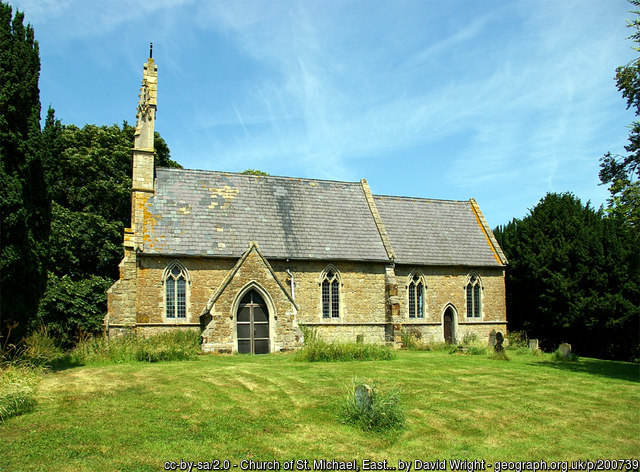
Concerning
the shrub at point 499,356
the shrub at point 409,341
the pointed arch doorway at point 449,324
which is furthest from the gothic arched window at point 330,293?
the shrub at point 499,356

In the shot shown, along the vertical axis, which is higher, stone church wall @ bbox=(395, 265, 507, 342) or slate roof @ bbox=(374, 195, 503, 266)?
slate roof @ bbox=(374, 195, 503, 266)

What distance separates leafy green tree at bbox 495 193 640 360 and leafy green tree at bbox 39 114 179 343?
26.1 metres

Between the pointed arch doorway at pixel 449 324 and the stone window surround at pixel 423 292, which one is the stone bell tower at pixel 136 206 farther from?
the pointed arch doorway at pixel 449 324

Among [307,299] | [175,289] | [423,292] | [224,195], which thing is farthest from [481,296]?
[175,289]

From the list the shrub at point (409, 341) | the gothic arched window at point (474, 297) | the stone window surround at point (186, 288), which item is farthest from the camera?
the gothic arched window at point (474, 297)

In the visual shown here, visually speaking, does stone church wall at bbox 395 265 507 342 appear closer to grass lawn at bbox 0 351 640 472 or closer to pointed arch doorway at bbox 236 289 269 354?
pointed arch doorway at bbox 236 289 269 354

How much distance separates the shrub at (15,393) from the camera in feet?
36.9

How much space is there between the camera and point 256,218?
2844 cm

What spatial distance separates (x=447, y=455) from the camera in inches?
416

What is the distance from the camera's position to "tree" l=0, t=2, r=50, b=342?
49.9ft

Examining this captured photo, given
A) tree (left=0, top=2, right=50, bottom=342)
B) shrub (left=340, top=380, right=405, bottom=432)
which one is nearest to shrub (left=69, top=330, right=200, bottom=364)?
tree (left=0, top=2, right=50, bottom=342)

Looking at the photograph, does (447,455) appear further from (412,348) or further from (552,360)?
(412,348)

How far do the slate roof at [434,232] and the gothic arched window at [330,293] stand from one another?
3954 millimetres

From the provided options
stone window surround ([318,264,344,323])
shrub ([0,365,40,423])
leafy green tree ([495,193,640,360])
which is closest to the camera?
shrub ([0,365,40,423])
